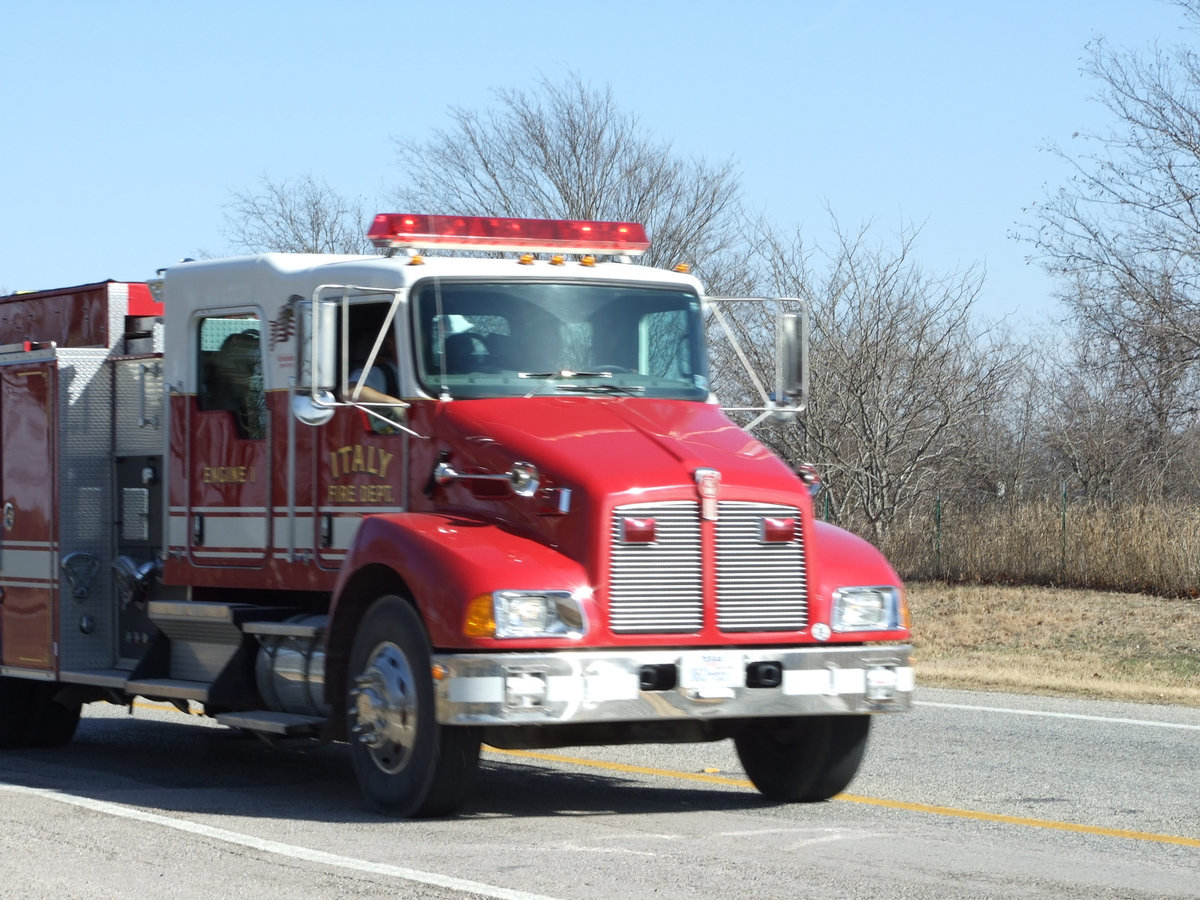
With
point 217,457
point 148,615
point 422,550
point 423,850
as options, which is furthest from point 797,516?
point 148,615

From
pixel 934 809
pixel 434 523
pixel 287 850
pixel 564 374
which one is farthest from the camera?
pixel 564 374

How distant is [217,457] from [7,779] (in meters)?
2.22

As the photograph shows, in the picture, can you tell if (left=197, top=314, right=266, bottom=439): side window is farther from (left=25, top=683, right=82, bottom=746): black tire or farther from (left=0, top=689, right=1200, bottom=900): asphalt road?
(left=25, top=683, right=82, bottom=746): black tire

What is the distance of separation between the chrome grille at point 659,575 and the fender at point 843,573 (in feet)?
2.09

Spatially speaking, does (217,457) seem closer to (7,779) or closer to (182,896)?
(7,779)

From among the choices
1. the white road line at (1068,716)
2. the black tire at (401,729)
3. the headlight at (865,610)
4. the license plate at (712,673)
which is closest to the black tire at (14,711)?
the black tire at (401,729)

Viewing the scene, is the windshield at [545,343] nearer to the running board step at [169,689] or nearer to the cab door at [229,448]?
the cab door at [229,448]

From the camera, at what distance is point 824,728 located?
8.95 metres

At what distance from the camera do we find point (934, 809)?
880 centimetres

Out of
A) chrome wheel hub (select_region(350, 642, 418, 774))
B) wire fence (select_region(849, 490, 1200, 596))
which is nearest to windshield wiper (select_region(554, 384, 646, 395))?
chrome wheel hub (select_region(350, 642, 418, 774))

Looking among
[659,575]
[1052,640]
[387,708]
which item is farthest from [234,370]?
[1052,640]

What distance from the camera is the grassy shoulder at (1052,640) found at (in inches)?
647

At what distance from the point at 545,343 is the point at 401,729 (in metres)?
2.21

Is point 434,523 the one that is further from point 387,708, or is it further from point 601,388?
point 601,388
